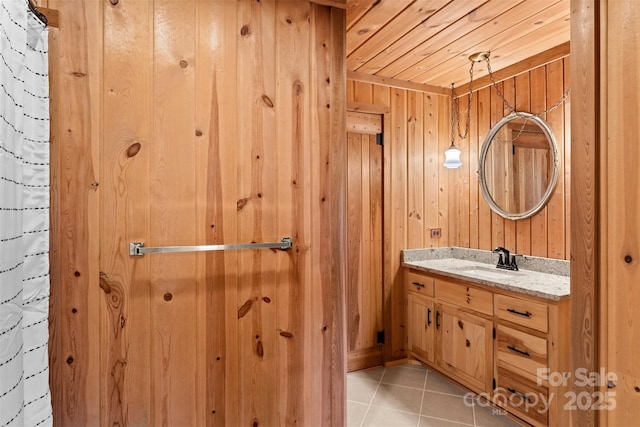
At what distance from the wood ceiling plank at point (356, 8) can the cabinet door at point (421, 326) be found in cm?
206

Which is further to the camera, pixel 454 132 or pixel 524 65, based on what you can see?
pixel 454 132

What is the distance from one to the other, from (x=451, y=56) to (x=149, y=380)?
2.67m

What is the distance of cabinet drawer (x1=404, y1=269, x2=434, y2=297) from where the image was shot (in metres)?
2.60

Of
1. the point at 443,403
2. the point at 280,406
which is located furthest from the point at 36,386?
the point at 443,403

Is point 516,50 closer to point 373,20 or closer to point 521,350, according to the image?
point 373,20

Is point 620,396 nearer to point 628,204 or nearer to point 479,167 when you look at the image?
point 628,204

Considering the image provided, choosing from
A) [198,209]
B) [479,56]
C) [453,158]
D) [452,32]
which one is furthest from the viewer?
[453,158]

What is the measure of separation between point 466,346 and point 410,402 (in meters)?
0.55

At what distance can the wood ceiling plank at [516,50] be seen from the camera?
78.3 inches

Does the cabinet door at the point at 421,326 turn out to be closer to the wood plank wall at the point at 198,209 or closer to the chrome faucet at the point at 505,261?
the chrome faucet at the point at 505,261

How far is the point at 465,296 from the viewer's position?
7.58 ft

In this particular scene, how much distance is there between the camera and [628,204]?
0.76 meters

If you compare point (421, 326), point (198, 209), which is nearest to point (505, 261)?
point (421, 326)

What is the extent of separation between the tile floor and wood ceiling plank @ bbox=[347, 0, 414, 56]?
95.7 inches
